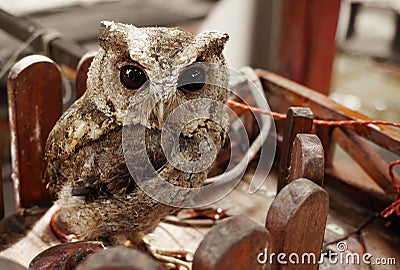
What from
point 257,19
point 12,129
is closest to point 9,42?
point 257,19

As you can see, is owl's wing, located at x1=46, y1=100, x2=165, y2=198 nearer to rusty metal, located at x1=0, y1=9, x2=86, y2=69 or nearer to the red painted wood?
rusty metal, located at x1=0, y1=9, x2=86, y2=69

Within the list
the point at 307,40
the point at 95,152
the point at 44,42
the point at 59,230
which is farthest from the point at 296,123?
the point at 307,40

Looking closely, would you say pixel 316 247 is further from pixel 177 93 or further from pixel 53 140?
pixel 53 140

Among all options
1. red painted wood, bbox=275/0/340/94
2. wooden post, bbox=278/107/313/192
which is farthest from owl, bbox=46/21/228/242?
red painted wood, bbox=275/0/340/94

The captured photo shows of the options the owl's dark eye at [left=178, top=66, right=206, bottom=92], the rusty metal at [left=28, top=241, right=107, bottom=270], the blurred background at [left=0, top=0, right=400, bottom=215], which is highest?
the owl's dark eye at [left=178, top=66, right=206, bottom=92]

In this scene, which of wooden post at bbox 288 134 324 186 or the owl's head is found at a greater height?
the owl's head

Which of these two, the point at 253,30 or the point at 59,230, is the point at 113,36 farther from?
the point at 253,30
